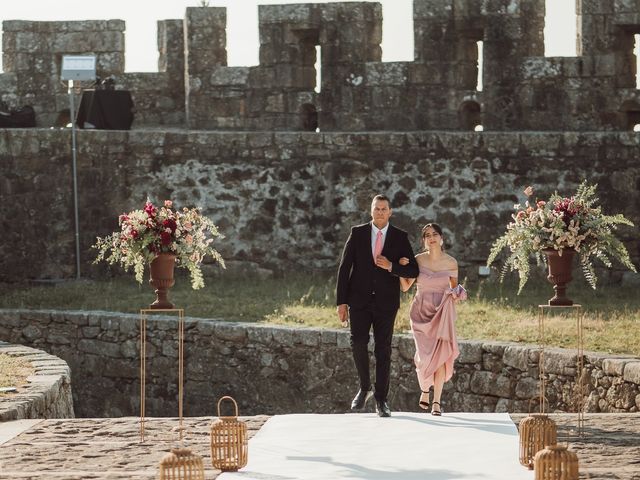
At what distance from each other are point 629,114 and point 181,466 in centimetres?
1227

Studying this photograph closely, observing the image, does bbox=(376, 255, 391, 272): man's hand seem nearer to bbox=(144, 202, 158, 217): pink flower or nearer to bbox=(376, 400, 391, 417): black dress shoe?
bbox=(376, 400, 391, 417): black dress shoe

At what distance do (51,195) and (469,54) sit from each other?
5452mm

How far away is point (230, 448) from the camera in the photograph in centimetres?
1112

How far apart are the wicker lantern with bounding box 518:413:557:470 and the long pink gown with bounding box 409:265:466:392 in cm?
241

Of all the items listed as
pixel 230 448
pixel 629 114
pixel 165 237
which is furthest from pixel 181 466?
pixel 629 114

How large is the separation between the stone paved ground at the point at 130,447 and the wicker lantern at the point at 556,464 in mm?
510

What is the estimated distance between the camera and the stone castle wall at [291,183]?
21047 mm

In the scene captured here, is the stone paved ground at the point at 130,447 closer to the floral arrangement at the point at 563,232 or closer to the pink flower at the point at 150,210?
the floral arrangement at the point at 563,232

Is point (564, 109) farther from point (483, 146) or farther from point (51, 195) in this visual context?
point (51, 195)

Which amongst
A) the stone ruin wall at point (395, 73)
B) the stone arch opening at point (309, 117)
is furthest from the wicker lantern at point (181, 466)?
the stone arch opening at point (309, 117)

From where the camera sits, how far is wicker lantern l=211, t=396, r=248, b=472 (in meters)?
11.1

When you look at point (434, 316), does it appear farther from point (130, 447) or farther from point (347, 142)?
point (347, 142)

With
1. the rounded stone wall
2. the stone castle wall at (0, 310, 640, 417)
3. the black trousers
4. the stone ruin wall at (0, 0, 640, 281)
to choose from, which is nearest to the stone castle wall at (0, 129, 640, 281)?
the stone ruin wall at (0, 0, 640, 281)

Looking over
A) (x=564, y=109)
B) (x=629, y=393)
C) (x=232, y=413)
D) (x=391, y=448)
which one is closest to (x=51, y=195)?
(x=232, y=413)
